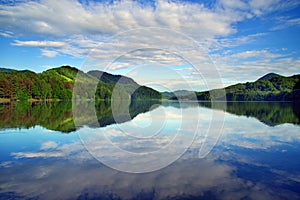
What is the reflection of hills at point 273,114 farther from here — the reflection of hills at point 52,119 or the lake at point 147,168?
the reflection of hills at point 52,119

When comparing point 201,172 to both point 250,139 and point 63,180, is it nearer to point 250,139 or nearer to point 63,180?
point 63,180

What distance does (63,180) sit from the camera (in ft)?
23.2

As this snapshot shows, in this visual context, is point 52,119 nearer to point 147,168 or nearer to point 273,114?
point 147,168

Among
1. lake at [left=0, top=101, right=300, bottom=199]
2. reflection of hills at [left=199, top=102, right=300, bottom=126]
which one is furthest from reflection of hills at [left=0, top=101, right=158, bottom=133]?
reflection of hills at [left=199, top=102, right=300, bottom=126]

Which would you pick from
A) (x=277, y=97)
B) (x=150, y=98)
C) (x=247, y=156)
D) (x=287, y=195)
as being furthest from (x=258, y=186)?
(x=277, y=97)

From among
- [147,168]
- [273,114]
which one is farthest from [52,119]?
[273,114]

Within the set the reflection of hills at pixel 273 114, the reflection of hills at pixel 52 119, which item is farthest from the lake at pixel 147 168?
the reflection of hills at pixel 273 114

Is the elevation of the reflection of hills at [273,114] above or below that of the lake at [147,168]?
above

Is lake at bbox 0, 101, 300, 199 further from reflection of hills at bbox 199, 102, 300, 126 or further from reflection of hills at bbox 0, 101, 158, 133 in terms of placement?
reflection of hills at bbox 199, 102, 300, 126

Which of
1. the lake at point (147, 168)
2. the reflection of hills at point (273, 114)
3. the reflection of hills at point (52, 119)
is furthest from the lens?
the reflection of hills at point (273, 114)

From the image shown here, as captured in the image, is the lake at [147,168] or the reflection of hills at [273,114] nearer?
the lake at [147,168]

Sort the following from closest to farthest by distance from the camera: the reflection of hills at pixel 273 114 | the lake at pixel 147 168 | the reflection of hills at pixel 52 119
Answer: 1. the lake at pixel 147 168
2. the reflection of hills at pixel 52 119
3. the reflection of hills at pixel 273 114

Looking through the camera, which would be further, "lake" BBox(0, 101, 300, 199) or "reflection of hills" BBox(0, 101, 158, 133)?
"reflection of hills" BBox(0, 101, 158, 133)

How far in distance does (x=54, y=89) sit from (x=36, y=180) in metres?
98.8
